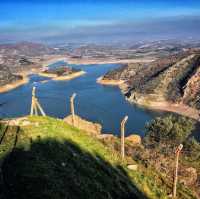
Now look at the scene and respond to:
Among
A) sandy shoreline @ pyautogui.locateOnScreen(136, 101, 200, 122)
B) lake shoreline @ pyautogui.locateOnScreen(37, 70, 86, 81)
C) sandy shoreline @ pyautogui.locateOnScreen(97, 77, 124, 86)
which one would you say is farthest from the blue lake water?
lake shoreline @ pyautogui.locateOnScreen(37, 70, 86, 81)

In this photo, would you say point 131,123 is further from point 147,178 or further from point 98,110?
point 147,178

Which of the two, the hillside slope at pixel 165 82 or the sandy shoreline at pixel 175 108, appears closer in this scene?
the sandy shoreline at pixel 175 108

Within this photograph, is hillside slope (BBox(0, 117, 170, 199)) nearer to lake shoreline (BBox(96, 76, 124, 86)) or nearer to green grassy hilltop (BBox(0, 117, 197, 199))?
green grassy hilltop (BBox(0, 117, 197, 199))

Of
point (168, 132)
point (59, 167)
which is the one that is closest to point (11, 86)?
point (168, 132)

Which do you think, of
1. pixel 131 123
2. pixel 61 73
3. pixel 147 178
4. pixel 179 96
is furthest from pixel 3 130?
pixel 61 73

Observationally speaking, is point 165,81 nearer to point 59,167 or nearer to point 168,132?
point 168,132

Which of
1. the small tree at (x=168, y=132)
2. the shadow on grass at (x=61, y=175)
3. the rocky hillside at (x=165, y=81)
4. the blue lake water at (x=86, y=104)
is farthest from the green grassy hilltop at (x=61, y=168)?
the rocky hillside at (x=165, y=81)

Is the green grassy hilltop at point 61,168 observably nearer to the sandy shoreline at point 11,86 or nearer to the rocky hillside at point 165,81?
the rocky hillside at point 165,81
